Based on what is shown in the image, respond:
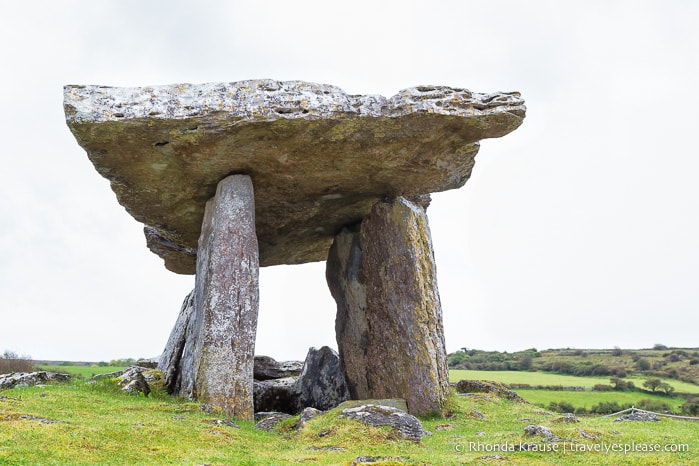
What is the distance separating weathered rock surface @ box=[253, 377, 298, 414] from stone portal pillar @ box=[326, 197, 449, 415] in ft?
6.65

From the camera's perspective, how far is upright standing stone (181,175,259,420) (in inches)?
479

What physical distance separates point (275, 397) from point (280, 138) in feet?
28.6

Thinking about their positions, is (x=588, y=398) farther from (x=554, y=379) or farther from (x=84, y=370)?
(x=84, y=370)

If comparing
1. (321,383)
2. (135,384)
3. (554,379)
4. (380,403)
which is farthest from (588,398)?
(135,384)

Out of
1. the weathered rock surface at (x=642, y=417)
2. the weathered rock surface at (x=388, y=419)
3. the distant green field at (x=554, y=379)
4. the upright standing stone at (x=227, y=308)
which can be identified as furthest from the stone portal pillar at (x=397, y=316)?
the distant green field at (x=554, y=379)

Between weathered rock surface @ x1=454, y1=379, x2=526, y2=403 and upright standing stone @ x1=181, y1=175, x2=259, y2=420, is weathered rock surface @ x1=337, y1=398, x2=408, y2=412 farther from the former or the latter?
weathered rock surface @ x1=454, y1=379, x2=526, y2=403

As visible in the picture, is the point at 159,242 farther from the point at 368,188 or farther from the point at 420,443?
the point at 420,443

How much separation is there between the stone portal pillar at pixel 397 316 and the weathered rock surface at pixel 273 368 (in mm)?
3900

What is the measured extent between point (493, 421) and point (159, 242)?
38.2 ft

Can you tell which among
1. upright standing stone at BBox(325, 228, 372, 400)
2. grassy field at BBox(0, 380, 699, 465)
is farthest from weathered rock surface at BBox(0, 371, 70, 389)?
upright standing stone at BBox(325, 228, 372, 400)

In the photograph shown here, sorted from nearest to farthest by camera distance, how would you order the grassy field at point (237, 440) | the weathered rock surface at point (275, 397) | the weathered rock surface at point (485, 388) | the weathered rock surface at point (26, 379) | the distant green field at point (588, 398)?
the grassy field at point (237, 440), the weathered rock surface at point (26, 379), the weathered rock surface at point (485, 388), the weathered rock surface at point (275, 397), the distant green field at point (588, 398)

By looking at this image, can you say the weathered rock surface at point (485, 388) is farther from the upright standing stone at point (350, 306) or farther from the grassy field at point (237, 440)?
the grassy field at point (237, 440)

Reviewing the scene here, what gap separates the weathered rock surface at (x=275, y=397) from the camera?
18094 mm

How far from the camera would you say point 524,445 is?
848cm
